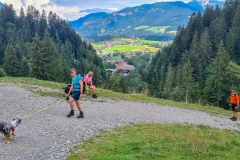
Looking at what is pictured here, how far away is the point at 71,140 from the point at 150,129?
4751mm

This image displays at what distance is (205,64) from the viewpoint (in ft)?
306

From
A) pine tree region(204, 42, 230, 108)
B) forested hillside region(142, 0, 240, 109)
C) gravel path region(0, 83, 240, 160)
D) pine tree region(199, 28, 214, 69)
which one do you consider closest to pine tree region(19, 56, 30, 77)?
forested hillside region(142, 0, 240, 109)

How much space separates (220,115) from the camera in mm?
21266

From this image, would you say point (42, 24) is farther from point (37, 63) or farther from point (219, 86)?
point (219, 86)

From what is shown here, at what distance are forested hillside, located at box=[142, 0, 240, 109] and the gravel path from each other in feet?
71.9

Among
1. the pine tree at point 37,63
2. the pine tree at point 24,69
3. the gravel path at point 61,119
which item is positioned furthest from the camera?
the pine tree at point 24,69

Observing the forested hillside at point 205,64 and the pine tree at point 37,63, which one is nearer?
the forested hillside at point 205,64

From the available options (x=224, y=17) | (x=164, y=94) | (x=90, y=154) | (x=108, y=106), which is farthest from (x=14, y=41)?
(x=90, y=154)

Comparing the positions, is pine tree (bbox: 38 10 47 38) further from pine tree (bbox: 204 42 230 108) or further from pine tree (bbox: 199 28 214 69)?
pine tree (bbox: 204 42 230 108)

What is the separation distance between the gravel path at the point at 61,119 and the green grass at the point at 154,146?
889 millimetres

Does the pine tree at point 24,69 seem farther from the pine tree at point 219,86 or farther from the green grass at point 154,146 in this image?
the green grass at point 154,146

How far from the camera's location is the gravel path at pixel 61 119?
9883 mm

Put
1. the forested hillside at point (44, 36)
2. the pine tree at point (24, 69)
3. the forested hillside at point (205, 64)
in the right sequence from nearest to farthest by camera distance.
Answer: the forested hillside at point (205, 64), the pine tree at point (24, 69), the forested hillside at point (44, 36)

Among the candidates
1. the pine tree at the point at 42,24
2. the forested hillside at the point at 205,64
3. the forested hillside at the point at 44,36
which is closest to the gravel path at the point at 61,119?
the forested hillside at the point at 205,64
